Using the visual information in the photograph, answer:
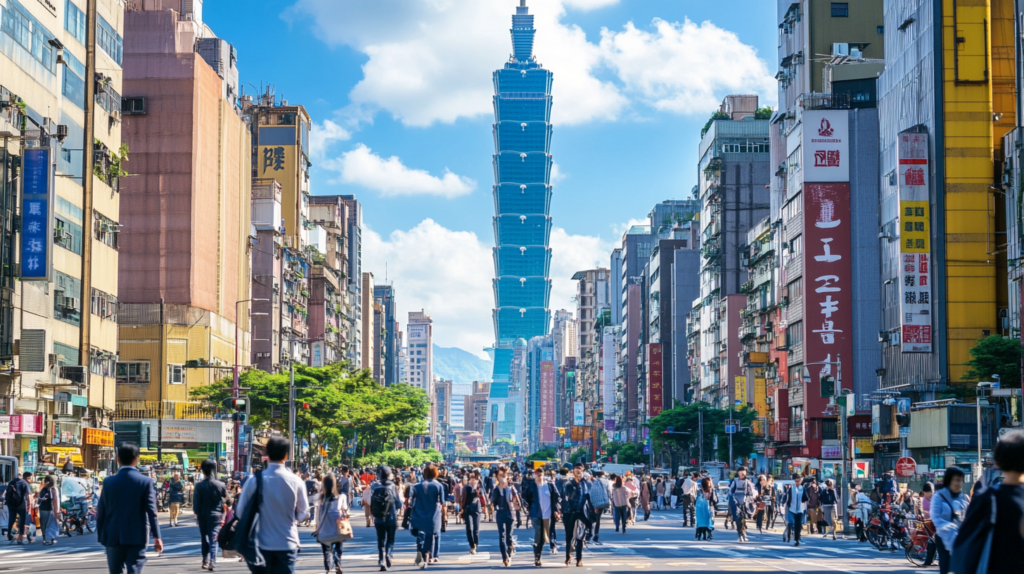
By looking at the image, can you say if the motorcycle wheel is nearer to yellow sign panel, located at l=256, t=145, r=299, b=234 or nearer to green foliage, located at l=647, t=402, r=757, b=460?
green foliage, located at l=647, t=402, r=757, b=460

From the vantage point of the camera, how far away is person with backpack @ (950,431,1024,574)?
30.1ft

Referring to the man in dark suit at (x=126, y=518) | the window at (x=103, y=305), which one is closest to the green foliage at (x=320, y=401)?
the window at (x=103, y=305)

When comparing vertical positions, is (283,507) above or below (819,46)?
below

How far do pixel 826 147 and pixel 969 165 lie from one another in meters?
15.3

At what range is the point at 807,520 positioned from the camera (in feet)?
143

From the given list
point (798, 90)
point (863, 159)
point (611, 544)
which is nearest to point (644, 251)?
point (798, 90)

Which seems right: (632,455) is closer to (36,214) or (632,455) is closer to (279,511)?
(36,214)

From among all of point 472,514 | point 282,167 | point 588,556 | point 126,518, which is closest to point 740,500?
point 588,556

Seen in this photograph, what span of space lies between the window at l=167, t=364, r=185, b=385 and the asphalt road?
4798 centimetres

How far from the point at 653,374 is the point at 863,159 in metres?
72.0

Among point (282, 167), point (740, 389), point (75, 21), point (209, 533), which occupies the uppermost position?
point (282, 167)

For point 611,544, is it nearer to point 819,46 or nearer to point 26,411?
point 26,411

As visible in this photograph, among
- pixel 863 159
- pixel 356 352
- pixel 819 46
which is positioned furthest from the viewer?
pixel 356 352

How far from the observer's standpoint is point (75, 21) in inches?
2283
